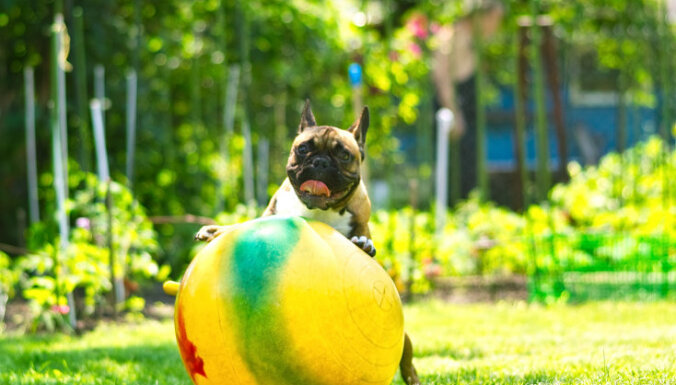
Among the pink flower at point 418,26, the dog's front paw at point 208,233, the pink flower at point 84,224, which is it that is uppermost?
the pink flower at point 418,26

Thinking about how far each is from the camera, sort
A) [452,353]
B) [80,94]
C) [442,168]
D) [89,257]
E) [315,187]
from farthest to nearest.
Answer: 1. [442,168]
2. [80,94]
3. [89,257]
4. [452,353]
5. [315,187]

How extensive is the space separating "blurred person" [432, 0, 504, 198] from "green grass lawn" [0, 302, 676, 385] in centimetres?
678

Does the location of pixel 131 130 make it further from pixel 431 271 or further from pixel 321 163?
pixel 321 163

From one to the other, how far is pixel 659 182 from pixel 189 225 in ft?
20.0

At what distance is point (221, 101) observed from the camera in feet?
43.4

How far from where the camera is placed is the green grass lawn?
459 centimetres

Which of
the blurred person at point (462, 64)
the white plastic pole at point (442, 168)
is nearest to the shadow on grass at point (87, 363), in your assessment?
the white plastic pole at point (442, 168)

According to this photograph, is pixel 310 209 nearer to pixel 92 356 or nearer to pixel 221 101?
pixel 92 356

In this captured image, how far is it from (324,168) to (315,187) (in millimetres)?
89

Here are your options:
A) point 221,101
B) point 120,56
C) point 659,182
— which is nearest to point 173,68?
point 221,101

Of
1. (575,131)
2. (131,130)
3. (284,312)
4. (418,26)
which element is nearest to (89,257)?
(131,130)

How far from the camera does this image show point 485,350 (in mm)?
5797

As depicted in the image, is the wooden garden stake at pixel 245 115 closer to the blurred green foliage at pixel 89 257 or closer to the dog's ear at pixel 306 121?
the blurred green foliage at pixel 89 257

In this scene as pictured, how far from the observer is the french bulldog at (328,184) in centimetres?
388
